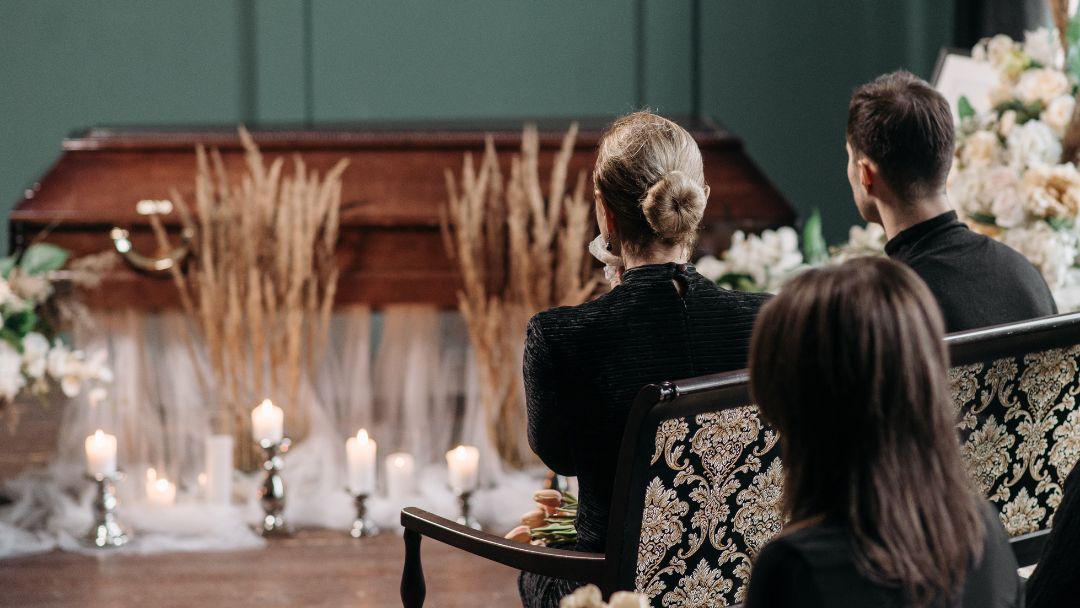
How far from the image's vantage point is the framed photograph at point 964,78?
2908 mm

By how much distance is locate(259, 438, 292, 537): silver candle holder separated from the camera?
3.13 meters

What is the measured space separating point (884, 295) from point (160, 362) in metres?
2.89

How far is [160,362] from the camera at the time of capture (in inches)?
138

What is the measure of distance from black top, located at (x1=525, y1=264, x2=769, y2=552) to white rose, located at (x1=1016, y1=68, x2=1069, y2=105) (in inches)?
50.1

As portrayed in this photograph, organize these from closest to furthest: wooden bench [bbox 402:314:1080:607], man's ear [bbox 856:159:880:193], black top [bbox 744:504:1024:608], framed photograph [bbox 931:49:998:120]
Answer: black top [bbox 744:504:1024:608] < wooden bench [bbox 402:314:1080:607] < man's ear [bbox 856:159:880:193] < framed photograph [bbox 931:49:998:120]

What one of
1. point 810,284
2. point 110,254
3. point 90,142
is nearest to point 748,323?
point 810,284

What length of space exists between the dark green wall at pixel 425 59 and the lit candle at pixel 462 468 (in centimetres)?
223

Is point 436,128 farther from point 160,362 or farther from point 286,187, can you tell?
point 160,362

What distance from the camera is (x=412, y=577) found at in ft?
5.96

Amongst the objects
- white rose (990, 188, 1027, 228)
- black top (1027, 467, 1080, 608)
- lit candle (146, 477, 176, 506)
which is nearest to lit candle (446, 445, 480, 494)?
lit candle (146, 477, 176, 506)

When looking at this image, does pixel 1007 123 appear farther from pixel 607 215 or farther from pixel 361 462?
pixel 361 462

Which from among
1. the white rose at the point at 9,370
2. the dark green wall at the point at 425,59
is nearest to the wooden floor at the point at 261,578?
the white rose at the point at 9,370

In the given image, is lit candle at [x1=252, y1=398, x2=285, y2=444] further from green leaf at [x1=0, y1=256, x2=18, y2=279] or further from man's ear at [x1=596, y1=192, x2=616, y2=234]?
man's ear at [x1=596, y1=192, x2=616, y2=234]

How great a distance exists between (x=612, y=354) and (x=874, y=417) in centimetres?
69
